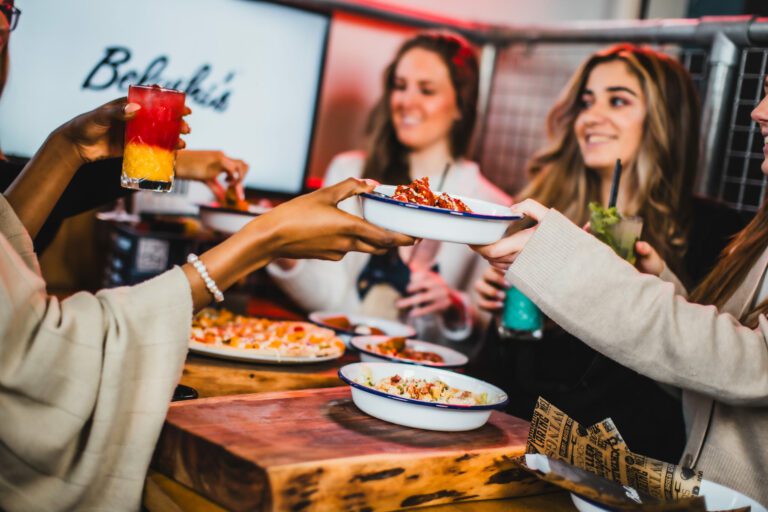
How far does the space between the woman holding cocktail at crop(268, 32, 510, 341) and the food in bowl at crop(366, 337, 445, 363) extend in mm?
799

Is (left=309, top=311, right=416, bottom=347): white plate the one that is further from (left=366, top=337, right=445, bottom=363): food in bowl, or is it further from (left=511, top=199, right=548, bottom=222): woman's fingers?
(left=511, top=199, right=548, bottom=222): woman's fingers

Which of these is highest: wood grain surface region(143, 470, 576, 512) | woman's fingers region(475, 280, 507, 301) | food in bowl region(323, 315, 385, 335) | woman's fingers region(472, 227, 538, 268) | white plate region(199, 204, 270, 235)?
woman's fingers region(472, 227, 538, 268)

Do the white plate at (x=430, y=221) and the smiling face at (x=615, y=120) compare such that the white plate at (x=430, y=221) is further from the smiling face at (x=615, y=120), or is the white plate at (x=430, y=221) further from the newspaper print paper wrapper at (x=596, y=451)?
the smiling face at (x=615, y=120)

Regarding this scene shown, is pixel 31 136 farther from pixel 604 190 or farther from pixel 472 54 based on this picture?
pixel 604 190

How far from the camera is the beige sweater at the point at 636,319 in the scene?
140cm

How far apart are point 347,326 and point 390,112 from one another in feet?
3.52

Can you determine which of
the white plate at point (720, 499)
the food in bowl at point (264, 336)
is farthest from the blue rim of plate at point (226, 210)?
the white plate at point (720, 499)

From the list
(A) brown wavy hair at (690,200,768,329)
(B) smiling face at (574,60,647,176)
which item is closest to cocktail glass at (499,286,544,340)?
(A) brown wavy hair at (690,200,768,329)

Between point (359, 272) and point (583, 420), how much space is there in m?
1.17

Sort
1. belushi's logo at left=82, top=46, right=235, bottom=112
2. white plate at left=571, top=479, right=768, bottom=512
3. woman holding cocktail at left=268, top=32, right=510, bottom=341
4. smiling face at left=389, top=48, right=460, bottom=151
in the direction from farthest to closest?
smiling face at left=389, top=48, right=460, bottom=151, woman holding cocktail at left=268, top=32, right=510, bottom=341, belushi's logo at left=82, top=46, right=235, bottom=112, white plate at left=571, top=479, right=768, bottom=512

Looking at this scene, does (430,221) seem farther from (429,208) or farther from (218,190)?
(218,190)

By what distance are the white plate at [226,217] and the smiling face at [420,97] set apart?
1.02m

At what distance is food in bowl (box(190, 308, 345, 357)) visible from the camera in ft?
6.25

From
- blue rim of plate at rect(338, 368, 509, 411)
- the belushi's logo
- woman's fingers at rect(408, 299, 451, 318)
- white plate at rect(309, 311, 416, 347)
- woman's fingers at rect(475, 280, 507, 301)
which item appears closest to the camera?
blue rim of plate at rect(338, 368, 509, 411)
